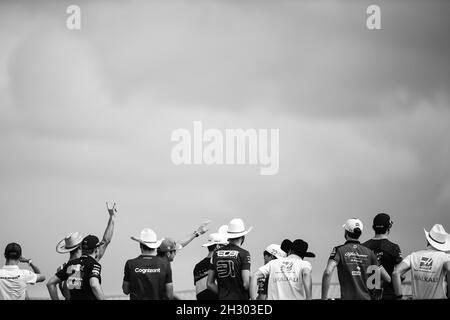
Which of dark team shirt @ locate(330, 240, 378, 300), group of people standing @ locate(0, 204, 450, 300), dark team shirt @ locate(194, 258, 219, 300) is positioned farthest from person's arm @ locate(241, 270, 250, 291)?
dark team shirt @ locate(330, 240, 378, 300)

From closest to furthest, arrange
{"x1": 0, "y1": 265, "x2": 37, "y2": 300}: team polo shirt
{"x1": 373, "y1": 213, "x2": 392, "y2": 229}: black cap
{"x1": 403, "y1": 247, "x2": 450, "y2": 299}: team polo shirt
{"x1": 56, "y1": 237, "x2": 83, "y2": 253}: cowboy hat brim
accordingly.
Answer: {"x1": 403, "y1": 247, "x2": 450, "y2": 299}: team polo shirt → {"x1": 373, "y1": 213, "x2": 392, "y2": 229}: black cap → {"x1": 56, "y1": 237, "x2": 83, "y2": 253}: cowboy hat brim → {"x1": 0, "y1": 265, "x2": 37, "y2": 300}: team polo shirt

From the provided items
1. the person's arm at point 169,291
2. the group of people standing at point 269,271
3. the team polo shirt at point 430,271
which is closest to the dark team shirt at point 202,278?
the group of people standing at point 269,271

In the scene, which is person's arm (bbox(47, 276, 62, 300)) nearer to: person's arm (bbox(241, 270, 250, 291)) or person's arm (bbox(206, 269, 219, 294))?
person's arm (bbox(206, 269, 219, 294))

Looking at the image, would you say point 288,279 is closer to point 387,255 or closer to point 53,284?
point 387,255

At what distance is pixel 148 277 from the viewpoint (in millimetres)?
13820

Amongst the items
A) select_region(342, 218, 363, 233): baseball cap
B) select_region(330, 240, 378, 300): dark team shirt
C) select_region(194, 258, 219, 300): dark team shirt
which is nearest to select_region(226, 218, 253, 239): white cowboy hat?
select_region(194, 258, 219, 300): dark team shirt

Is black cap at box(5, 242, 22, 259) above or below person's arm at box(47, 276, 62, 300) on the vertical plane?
above

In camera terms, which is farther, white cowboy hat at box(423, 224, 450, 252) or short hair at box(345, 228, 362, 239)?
short hair at box(345, 228, 362, 239)

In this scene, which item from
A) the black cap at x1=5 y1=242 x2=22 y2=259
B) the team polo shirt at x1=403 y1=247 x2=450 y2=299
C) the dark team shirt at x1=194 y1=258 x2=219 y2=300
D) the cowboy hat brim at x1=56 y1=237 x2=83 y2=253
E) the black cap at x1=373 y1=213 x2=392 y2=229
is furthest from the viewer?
the dark team shirt at x1=194 y1=258 x2=219 y2=300

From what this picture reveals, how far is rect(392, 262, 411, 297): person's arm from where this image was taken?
43.3 feet

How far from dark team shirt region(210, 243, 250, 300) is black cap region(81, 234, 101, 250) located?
5.06 feet

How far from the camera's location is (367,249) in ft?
44.4

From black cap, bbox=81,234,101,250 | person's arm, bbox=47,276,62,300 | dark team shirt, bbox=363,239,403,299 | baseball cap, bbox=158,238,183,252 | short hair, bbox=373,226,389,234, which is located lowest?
person's arm, bbox=47,276,62,300

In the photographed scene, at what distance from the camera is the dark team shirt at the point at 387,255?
1397 centimetres
